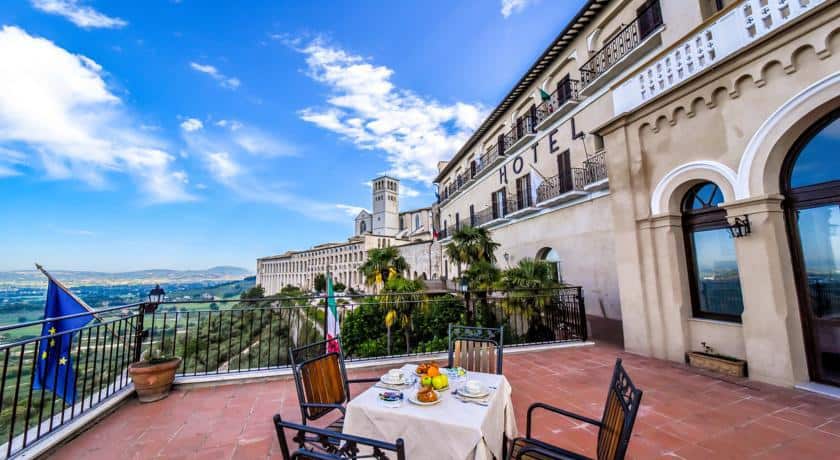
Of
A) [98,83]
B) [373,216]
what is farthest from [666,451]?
[373,216]

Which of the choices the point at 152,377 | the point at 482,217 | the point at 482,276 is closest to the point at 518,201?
the point at 482,217

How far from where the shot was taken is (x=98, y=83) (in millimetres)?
7160

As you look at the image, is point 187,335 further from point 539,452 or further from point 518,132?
point 518,132

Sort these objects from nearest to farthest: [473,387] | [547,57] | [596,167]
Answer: [473,387] < [596,167] < [547,57]

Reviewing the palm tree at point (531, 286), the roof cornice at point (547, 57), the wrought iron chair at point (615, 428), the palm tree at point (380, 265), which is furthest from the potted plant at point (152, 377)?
the palm tree at point (380, 265)

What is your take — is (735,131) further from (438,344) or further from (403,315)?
(403,315)

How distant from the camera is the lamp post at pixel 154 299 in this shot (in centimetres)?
425

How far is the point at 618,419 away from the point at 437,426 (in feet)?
3.14

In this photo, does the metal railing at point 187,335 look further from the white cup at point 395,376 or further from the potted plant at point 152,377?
the white cup at point 395,376

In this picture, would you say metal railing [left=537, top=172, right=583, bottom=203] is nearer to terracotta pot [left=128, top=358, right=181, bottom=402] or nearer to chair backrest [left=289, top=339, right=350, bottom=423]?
chair backrest [left=289, top=339, right=350, bottom=423]

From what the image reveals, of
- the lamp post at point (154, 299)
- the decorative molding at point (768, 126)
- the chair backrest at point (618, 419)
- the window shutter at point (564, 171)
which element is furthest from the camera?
the window shutter at point (564, 171)

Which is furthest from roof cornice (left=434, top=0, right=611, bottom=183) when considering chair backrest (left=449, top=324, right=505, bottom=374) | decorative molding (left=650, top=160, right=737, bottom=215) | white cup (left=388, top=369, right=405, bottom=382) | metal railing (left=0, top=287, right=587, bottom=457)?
white cup (left=388, top=369, right=405, bottom=382)

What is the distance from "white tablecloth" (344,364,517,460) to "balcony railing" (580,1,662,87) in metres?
11.2

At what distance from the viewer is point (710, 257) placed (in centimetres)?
488
